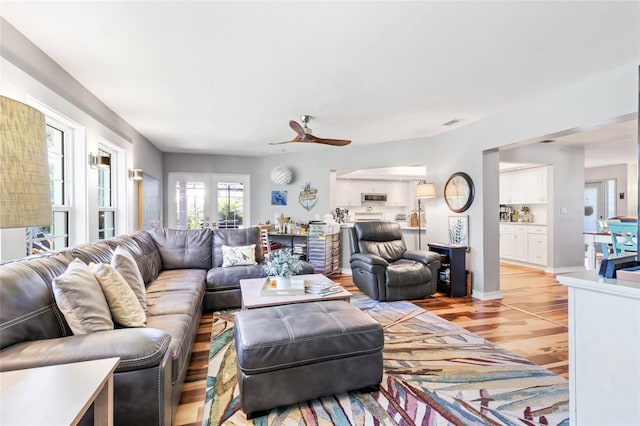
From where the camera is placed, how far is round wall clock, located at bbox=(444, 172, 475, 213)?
427 cm

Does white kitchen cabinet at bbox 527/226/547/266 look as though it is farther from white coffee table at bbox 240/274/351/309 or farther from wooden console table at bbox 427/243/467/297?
white coffee table at bbox 240/274/351/309

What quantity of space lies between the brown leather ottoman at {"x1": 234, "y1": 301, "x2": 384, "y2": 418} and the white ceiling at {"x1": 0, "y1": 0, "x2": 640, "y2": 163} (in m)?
1.93

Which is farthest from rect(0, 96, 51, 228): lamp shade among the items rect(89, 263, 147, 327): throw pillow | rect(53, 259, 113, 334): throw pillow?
rect(89, 263, 147, 327): throw pillow

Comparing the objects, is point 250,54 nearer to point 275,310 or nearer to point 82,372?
point 275,310

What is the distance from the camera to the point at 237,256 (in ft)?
13.1

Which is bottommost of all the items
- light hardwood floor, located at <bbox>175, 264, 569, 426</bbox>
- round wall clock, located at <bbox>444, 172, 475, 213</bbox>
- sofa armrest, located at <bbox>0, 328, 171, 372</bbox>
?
light hardwood floor, located at <bbox>175, 264, 569, 426</bbox>

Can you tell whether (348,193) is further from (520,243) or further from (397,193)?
(520,243)

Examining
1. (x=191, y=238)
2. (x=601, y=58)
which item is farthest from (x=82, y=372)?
(x=601, y=58)

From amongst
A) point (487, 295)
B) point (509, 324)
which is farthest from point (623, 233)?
point (487, 295)

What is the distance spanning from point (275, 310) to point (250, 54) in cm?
196

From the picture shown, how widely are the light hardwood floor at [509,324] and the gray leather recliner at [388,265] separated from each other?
25cm

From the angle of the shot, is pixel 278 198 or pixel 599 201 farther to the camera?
pixel 599 201

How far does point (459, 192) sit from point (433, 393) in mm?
3178

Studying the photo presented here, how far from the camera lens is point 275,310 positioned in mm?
2234
